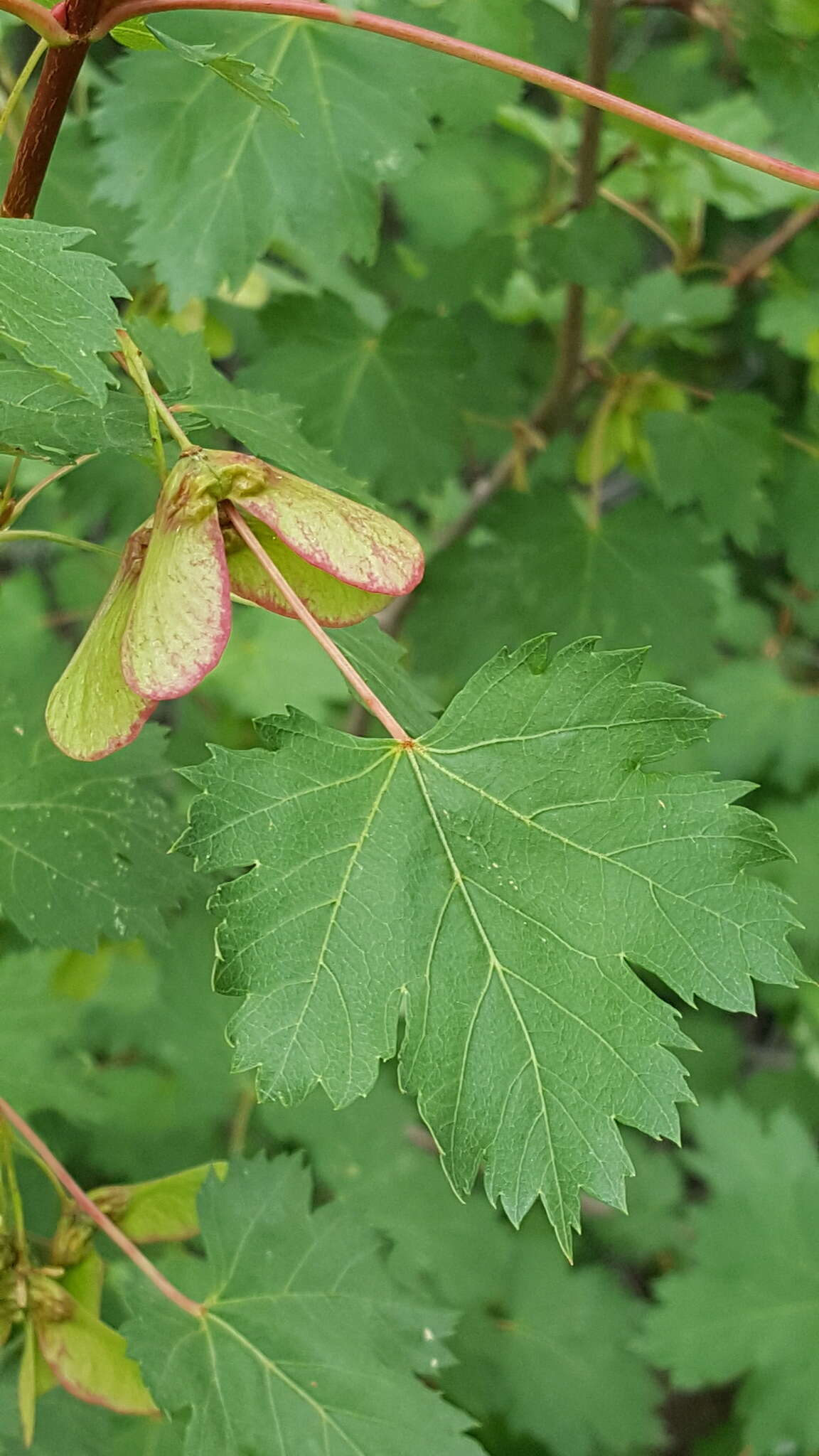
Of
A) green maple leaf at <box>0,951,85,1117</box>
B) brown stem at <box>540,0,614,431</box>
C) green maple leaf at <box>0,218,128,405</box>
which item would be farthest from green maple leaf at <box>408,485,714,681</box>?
green maple leaf at <box>0,218,128,405</box>

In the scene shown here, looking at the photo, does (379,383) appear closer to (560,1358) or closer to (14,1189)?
(14,1189)

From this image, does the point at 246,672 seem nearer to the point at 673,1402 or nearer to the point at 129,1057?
the point at 129,1057

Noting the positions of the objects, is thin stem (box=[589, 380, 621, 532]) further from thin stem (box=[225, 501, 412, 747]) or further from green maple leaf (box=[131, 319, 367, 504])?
thin stem (box=[225, 501, 412, 747])

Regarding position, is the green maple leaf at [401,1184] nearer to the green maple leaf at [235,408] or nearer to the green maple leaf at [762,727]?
the green maple leaf at [762,727]

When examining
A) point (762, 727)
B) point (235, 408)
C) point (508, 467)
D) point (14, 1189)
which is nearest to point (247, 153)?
A: point (235, 408)

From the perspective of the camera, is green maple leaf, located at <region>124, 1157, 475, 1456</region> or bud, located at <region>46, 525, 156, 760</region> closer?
bud, located at <region>46, 525, 156, 760</region>

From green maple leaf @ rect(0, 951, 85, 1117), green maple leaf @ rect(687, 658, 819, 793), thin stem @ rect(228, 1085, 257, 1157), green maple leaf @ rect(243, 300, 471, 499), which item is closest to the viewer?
Answer: green maple leaf @ rect(0, 951, 85, 1117)

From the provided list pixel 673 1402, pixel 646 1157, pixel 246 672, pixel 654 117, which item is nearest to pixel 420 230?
pixel 246 672
